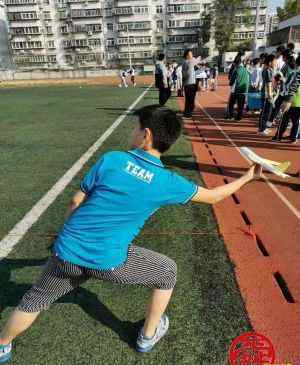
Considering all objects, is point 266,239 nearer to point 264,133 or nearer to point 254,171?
point 254,171

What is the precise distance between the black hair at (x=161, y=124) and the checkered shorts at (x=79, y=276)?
745 mm

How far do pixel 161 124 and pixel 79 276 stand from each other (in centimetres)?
106

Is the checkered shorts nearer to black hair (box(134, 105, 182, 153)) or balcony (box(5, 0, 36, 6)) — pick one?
black hair (box(134, 105, 182, 153))

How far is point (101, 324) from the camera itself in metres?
2.63

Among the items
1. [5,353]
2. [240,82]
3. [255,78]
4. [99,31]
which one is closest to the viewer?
[5,353]

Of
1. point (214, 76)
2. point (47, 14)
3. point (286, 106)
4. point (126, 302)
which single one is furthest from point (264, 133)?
point (47, 14)

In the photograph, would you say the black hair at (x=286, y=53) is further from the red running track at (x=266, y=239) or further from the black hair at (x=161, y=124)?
the black hair at (x=161, y=124)

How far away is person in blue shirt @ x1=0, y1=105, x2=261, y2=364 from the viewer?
192 cm

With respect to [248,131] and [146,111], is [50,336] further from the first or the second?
[248,131]

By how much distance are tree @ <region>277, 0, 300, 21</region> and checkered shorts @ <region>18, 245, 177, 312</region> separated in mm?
84901

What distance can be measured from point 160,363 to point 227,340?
0.55 m

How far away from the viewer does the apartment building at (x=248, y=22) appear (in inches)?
2881

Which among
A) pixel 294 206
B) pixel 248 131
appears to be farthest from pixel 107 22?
pixel 294 206

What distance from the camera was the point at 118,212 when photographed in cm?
197
